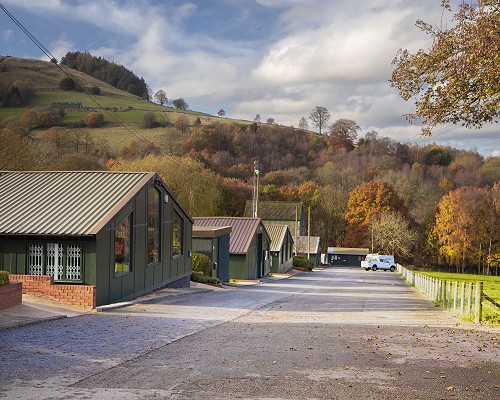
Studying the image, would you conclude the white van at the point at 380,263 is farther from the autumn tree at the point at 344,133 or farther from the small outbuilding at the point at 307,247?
the autumn tree at the point at 344,133

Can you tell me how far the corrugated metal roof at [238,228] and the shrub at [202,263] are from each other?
727 centimetres

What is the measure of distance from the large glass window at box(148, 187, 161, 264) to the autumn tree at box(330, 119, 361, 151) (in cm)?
10653

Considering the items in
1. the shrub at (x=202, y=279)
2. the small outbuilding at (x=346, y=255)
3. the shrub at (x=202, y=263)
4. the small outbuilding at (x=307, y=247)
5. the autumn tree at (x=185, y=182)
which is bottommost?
the small outbuilding at (x=346, y=255)

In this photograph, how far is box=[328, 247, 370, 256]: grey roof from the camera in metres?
92.4

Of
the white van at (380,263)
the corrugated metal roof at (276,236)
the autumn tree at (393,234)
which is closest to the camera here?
the corrugated metal roof at (276,236)

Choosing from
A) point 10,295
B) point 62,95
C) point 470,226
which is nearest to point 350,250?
point 470,226

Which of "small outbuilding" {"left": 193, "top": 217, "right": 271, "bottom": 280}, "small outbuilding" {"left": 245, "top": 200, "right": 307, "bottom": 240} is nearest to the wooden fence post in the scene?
"small outbuilding" {"left": 193, "top": 217, "right": 271, "bottom": 280}

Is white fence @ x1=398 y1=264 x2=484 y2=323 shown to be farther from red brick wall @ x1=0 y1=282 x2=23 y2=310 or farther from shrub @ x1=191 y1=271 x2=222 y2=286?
red brick wall @ x1=0 y1=282 x2=23 y2=310

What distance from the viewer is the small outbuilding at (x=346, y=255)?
92.7m

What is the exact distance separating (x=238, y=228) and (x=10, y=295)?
29.3 metres

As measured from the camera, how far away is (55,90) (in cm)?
11850

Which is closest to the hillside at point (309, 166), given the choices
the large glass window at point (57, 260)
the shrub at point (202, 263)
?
the shrub at point (202, 263)

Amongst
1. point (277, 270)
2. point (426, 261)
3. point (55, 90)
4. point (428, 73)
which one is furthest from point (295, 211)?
point (428, 73)

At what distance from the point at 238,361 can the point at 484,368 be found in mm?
3884
